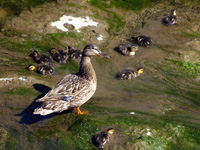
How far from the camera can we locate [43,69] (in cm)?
582

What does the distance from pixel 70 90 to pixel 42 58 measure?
172cm

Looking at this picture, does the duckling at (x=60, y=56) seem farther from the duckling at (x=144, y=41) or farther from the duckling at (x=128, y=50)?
the duckling at (x=144, y=41)

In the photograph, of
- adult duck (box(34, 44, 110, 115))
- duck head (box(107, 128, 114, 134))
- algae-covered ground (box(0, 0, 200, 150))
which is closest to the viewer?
duck head (box(107, 128, 114, 134))

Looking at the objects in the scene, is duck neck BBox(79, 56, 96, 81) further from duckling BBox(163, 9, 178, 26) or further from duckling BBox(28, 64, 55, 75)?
duckling BBox(163, 9, 178, 26)

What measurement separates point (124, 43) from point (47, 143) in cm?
360

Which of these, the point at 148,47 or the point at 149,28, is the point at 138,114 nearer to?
the point at 148,47

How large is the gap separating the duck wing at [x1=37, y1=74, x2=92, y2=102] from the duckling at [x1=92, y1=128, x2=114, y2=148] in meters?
0.85

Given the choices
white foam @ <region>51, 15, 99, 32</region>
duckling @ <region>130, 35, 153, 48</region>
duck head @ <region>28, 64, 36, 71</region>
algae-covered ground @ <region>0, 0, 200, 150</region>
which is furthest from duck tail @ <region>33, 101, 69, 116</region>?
white foam @ <region>51, 15, 99, 32</region>

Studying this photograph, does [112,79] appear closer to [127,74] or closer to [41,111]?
[127,74]

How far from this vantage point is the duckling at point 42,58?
19.9 ft

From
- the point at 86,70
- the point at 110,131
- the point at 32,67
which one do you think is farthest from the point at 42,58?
the point at 110,131

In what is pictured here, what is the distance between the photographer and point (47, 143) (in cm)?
404

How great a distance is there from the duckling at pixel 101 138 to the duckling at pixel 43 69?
2.21 m

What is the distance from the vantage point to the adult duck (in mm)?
4440
